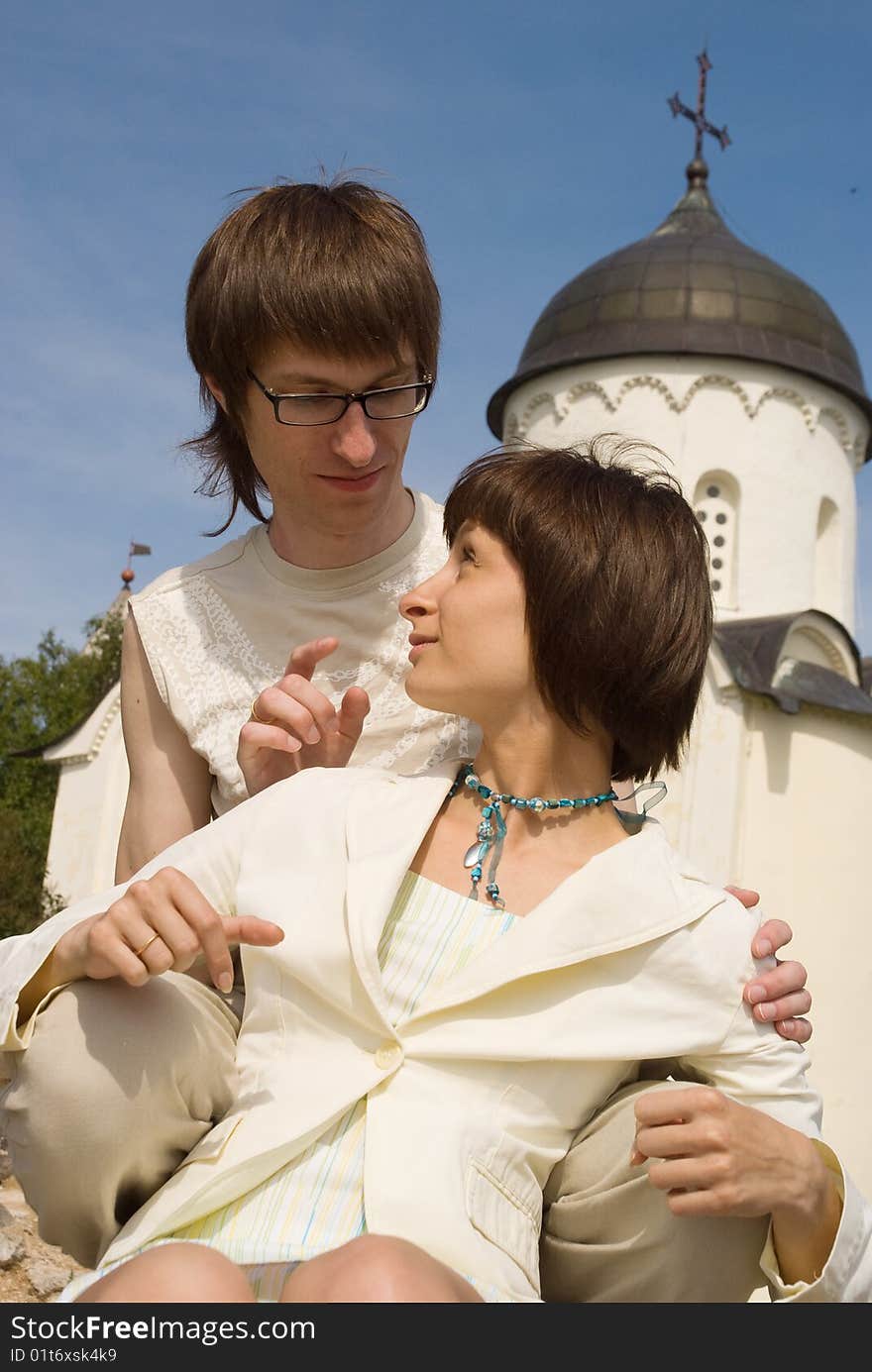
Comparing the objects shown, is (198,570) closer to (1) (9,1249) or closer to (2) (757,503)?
(1) (9,1249)

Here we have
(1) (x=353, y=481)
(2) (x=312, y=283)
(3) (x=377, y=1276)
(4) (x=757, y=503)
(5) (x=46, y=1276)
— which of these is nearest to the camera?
(3) (x=377, y=1276)

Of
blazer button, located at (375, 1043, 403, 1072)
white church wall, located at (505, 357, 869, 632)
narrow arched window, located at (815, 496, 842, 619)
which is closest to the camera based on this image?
blazer button, located at (375, 1043, 403, 1072)

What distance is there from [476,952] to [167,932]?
0.53 m

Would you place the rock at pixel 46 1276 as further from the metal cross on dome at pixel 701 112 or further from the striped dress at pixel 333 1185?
the metal cross on dome at pixel 701 112

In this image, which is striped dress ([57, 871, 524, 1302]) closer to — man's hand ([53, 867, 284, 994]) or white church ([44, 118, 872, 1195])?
man's hand ([53, 867, 284, 994])

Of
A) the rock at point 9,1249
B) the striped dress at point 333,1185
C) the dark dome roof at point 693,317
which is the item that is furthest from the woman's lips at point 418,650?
the dark dome roof at point 693,317

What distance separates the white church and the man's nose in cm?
1115

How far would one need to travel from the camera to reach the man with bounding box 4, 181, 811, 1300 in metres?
2.16

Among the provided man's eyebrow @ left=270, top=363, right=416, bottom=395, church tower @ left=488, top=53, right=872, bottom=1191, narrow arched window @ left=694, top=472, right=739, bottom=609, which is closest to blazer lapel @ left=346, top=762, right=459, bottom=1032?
man's eyebrow @ left=270, top=363, right=416, bottom=395

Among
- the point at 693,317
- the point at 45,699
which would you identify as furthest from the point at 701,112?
the point at 45,699

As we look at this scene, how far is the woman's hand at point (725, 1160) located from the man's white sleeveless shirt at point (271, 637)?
52.6 inches

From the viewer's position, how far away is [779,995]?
89.4 inches

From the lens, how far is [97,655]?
96.6ft

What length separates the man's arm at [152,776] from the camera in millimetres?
3275
